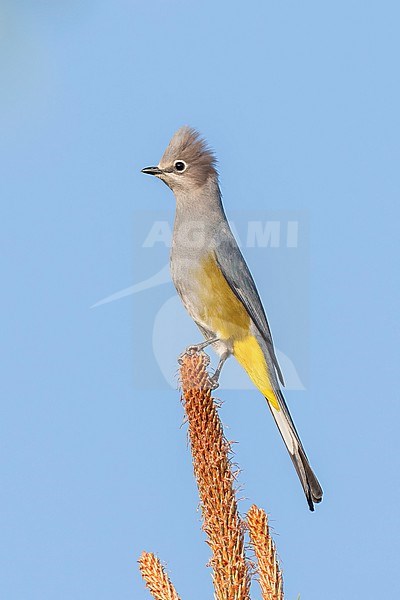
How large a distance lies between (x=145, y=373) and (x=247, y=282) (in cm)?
97

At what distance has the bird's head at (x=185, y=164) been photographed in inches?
278

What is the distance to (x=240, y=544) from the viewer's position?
3834mm

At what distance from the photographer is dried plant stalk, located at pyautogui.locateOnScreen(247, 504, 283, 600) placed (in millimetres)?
3648

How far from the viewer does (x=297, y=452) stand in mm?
6109

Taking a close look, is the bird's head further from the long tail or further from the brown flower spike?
the brown flower spike

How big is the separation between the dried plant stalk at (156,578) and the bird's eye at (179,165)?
12.9ft

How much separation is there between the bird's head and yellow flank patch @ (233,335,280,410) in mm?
1168

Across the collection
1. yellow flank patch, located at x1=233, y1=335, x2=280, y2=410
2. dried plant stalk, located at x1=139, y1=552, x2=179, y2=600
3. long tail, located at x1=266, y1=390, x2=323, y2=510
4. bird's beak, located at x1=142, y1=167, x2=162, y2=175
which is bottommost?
long tail, located at x1=266, y1=390, x2=323, y2=510

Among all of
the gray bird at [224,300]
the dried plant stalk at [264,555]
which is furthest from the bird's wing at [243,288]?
the dried plant stalk at [264,555]

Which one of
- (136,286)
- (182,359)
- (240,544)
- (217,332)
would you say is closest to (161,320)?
(136,286)

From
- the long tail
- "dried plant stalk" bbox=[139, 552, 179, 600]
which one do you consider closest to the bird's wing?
the long tail

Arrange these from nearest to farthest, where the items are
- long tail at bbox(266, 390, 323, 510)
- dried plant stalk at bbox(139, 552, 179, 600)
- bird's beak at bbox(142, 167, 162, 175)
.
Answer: dried plant stalk at bbox(139, 552, 179, 600)
long tail at bbox(266, 390, 323, 510)
bird's beak at bbox(142, 167, 162, 175)

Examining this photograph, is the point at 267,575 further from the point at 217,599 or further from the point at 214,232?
the point at 214,232

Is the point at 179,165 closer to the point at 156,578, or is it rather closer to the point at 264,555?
the point at 264,555
